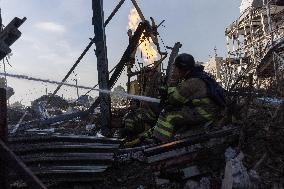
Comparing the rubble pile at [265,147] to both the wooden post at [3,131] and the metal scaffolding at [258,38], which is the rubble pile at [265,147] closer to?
the wooden post at [3,131]

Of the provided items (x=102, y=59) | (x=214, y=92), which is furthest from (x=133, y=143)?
(x=214, y=92)

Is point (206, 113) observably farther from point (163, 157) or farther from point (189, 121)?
point (163, 157)

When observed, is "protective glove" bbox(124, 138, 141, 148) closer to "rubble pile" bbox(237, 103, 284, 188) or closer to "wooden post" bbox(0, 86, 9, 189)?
"rubble pile" bbox(237, 103, 284, 188)

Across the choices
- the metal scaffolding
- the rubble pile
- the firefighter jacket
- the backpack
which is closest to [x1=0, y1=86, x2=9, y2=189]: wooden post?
the rubble pile

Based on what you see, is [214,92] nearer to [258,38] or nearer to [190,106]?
[190,106]

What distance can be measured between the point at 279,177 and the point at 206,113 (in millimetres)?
1482

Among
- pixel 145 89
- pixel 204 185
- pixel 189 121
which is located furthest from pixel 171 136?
pixel 145 89

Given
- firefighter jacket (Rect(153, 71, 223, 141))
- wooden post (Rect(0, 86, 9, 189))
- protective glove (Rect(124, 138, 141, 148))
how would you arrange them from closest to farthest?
wooden post (Rect(0, 86, 9, 189)) < firefighter jacket (Rect(153, 71, 223, 141)) < protective glove (Rect(124, 138, 141, 148))

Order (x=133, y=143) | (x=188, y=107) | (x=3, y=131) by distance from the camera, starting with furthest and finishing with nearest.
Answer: (x=133, y=143), (x=188, y=107), (x=3, y=131)

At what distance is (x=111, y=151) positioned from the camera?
5.33 metres

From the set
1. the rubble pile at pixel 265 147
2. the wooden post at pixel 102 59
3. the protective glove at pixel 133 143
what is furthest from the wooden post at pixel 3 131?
the wooden post at pixel 102 59

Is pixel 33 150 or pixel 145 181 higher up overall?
pixel 33 150

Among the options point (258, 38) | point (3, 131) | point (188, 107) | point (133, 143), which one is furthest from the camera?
point (258, 38)

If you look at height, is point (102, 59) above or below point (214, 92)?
above
